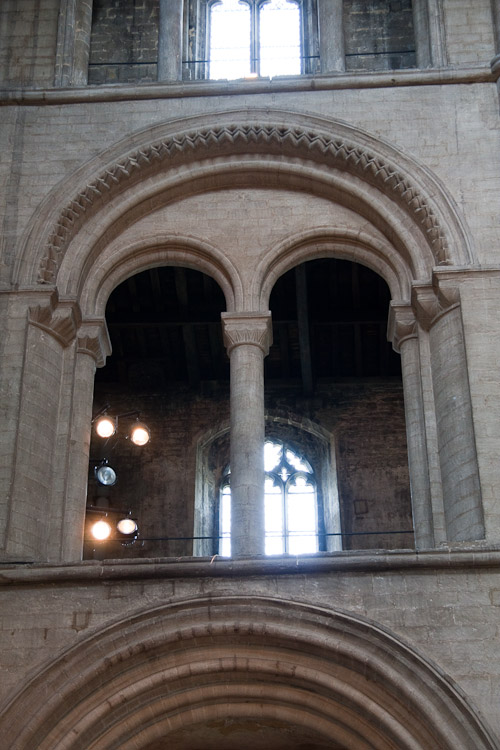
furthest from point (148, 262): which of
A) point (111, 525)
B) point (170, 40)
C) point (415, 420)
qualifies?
point (111, 525)

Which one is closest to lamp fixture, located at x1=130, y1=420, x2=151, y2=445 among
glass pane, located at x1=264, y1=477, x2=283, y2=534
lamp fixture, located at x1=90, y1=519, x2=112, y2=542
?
lamp fixture, located at x1=90, y1=519, x2=112, y2=542

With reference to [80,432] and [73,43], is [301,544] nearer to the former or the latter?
[80,432]

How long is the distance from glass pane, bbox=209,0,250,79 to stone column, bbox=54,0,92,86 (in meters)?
1.46

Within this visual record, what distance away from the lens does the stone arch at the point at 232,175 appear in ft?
42.6

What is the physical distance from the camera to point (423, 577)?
10.8m

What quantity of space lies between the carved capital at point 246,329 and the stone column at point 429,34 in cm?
354

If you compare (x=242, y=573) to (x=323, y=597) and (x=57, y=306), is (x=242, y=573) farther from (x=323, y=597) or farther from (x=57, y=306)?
(x=57, y=306)

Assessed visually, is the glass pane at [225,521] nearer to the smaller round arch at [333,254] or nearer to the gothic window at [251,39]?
the smaller round arch at [333,254]

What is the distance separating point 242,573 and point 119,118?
5.42 m

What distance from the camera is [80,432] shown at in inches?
488

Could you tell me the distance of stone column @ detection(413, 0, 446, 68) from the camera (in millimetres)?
14102

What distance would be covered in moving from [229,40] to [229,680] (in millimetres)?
7837

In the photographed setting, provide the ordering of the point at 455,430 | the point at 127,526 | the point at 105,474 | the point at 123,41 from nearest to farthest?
the point at 455,430
the point at 123,41
the point at 127,526
the point at 105,474

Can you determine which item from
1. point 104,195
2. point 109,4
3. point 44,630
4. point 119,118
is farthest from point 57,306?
point 109,4
